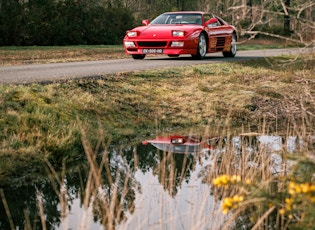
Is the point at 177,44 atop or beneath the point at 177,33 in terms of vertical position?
beneath

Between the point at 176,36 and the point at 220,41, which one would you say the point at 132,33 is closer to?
the point at 176,36

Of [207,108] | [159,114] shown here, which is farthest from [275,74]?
[159,114]

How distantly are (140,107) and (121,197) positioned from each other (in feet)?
15.5

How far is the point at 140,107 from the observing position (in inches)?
395

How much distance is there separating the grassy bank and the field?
0.05ft

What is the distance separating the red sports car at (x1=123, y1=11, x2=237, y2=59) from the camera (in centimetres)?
1477

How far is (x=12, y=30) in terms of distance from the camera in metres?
29.5

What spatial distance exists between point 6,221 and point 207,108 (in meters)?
6.01

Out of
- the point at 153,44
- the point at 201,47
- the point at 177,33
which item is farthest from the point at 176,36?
the point at 201,47

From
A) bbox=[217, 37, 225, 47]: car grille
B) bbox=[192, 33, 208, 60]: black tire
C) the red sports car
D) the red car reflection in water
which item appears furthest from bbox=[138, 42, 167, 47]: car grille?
the red car reflection in water

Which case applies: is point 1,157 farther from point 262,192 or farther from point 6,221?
point 262,192

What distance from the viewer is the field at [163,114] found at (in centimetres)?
547

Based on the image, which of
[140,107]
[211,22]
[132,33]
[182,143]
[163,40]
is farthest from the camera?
[211,22]

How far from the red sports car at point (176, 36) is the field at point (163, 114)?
45.3 inches
